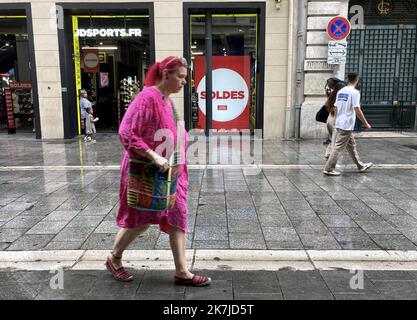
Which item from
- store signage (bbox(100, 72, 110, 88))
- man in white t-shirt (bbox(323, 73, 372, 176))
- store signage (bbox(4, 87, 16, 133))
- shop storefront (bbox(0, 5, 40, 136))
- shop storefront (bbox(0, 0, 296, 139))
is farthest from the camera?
store signage (bbox(100, 72, 110, 88))

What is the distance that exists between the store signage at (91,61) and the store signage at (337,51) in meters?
7.38

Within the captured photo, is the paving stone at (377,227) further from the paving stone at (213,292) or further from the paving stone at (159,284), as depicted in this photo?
the paving stone at (159,284)

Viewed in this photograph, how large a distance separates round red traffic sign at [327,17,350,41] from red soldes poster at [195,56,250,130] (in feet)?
8.73

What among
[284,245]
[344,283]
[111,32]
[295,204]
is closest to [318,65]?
[111,32]

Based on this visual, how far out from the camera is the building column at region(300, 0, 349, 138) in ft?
38.1

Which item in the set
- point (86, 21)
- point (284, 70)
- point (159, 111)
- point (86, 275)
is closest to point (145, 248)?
point (86, 275)

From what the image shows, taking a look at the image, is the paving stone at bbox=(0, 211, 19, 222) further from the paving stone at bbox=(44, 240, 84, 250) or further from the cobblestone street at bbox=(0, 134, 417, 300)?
the paving stone at bbox=(44, 240, 84, 250)

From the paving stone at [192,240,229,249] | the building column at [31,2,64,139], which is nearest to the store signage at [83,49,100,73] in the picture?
the building column at [31,2,64,139]

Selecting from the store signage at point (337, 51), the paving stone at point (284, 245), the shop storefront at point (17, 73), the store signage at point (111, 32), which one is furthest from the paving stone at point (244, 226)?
the shop storefront at point (17, 73)

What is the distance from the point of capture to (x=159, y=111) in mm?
3070

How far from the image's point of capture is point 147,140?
10.1 feet

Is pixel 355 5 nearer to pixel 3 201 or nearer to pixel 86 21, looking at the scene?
pixel 86 21

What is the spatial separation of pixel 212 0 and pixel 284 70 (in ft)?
9.38

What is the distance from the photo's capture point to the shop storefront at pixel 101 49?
40.4 ft
